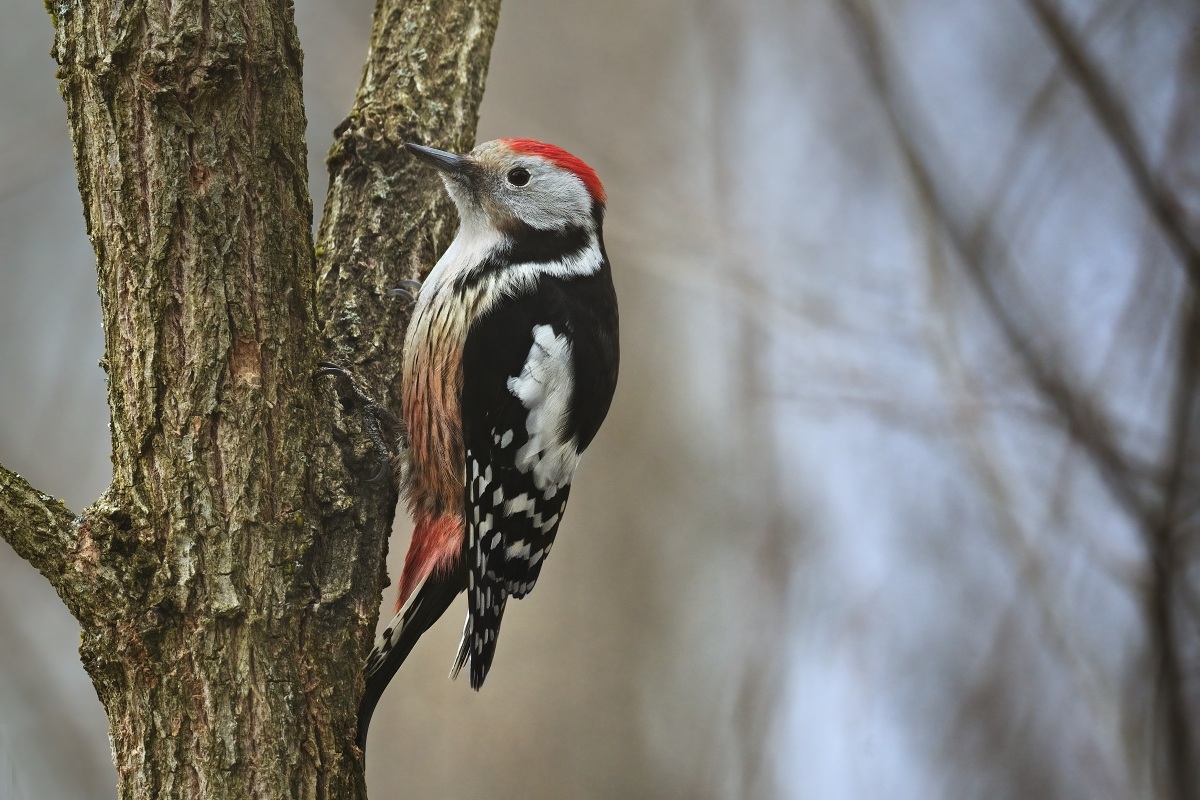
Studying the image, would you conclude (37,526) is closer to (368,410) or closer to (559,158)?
(368,410)

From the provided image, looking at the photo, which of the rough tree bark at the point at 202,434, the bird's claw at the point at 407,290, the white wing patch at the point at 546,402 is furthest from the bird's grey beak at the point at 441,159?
the rough tree bark at the point at 202,434

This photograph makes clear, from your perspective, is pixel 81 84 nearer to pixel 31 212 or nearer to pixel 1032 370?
pixel 1032 370

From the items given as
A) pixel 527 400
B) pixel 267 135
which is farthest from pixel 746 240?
pixel 267 135

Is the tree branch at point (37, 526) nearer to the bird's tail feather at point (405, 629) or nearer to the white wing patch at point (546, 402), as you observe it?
the bird's tail feather at point (405, 629)

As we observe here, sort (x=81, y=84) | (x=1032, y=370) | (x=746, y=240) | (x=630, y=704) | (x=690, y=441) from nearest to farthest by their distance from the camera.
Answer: (x=81, y=84) → (x=1032, y=370) → (x=746, y=240) → (x=630, y=704) → (x=690, y=441)

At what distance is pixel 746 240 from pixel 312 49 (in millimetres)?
2388

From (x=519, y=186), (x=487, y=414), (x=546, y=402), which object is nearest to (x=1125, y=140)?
(x=546, y=402)

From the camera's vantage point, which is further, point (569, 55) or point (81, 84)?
point (569, 55)

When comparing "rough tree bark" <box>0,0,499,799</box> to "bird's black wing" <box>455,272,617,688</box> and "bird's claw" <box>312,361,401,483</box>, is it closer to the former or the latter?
"bird's claw" <box>312,361,401,483</box>

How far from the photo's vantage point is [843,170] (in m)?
4.85

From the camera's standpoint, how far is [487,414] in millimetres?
2877

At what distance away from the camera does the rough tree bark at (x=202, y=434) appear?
6.15 ft

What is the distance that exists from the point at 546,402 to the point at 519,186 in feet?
2.45

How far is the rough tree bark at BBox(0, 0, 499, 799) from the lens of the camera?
1.88 m
